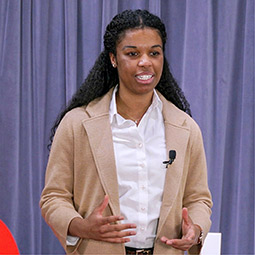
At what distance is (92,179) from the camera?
180cm

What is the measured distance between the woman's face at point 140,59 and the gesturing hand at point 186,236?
51 centimetres

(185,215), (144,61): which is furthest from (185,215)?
(144,61)

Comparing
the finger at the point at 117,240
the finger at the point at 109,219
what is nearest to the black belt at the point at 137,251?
the finger at the point at 117,240

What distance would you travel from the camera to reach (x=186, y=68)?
3.32m

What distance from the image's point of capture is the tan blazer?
1786mm

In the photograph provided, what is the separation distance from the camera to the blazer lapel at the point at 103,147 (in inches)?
69.7

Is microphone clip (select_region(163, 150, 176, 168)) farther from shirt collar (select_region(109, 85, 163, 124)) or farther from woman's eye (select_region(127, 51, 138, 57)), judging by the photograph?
woman's eye (select_region(127, 51, 138, 57))

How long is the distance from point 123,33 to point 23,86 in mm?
1519

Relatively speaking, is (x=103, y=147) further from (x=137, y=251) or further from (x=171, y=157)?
(x=137, y=251)

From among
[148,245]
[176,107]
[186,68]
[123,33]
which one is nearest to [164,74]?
[176,107]

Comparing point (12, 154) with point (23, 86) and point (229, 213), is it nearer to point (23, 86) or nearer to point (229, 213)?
point (23, 86)

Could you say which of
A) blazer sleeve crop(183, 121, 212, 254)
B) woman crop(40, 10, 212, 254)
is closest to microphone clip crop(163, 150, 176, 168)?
woman crop(40, 10, 212, 254)

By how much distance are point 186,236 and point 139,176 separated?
0.28m

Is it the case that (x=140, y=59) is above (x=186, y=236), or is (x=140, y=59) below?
above
